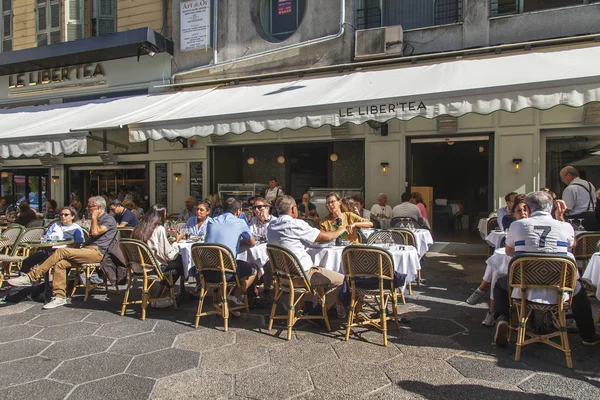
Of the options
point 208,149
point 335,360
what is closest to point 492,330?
point 335,360

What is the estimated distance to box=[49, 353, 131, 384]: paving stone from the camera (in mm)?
3096

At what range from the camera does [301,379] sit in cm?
303

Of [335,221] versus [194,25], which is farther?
[194,25]

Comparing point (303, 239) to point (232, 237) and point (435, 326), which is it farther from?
point (435, 326)

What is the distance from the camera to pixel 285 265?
159 inches

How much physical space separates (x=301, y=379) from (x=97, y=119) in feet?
23.8

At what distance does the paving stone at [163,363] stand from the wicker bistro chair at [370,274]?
1.33 meters

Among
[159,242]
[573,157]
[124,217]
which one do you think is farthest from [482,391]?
[573,157]

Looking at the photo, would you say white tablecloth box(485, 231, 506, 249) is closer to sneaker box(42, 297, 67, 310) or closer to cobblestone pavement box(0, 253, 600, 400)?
cobblestone pavement box(0, 253, 600, 400)

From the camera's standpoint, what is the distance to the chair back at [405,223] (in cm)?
670

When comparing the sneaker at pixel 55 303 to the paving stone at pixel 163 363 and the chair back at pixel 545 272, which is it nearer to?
the paving stone at pixel 163 363

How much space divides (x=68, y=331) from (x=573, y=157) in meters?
8.52

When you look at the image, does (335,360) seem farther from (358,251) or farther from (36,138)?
(36,138)

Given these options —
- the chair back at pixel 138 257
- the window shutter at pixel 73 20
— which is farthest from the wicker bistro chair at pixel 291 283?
the window shutter at pixel 73 20
